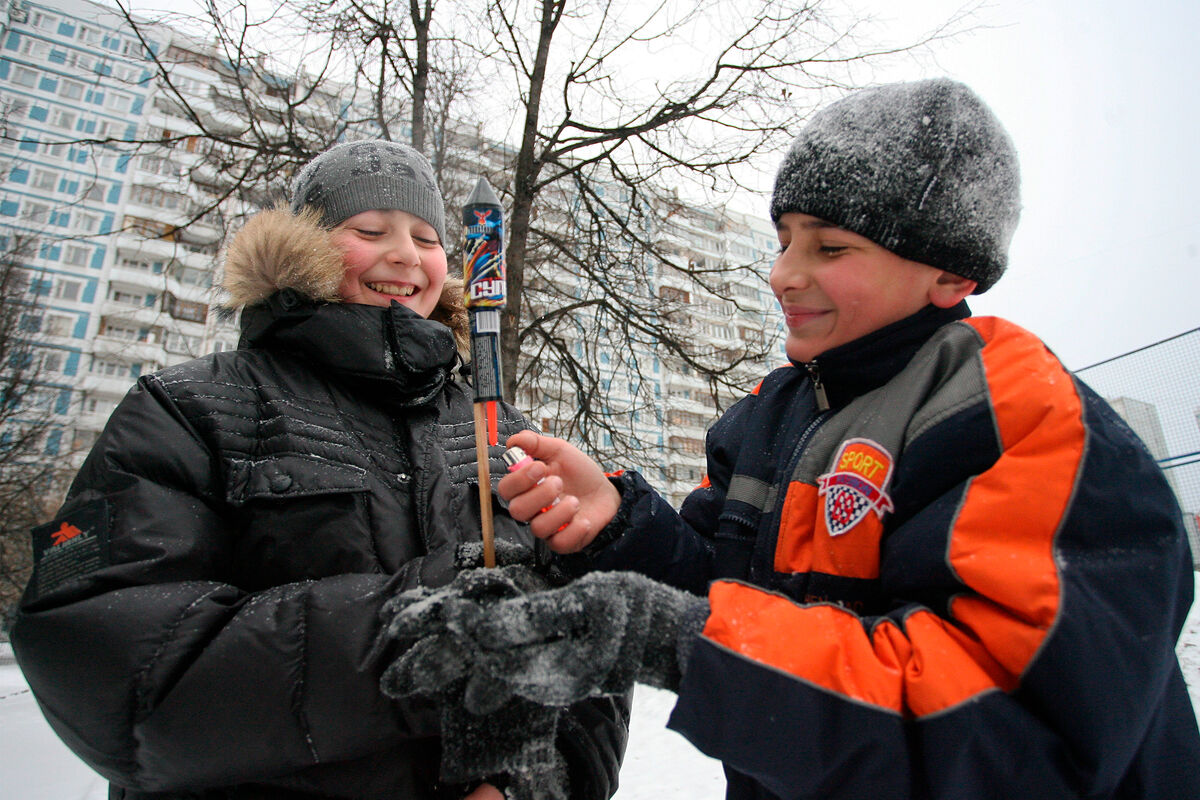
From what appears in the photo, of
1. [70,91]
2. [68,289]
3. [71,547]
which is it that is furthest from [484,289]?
[70,91]

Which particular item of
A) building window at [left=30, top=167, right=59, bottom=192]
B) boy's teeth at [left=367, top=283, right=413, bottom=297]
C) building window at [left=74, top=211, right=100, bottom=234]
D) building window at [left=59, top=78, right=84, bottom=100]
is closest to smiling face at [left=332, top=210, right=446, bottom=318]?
boy's teeth at [left=367, top=283, right=413, bottom=297]

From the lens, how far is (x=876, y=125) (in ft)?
4.55

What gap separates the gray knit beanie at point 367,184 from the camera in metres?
2.03

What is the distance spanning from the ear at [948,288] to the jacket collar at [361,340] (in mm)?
1215

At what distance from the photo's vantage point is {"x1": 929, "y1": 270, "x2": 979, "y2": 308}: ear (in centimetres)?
139

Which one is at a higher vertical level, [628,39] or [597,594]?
[628,39]

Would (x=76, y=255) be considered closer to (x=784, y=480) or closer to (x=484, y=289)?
(x=484, y=289)

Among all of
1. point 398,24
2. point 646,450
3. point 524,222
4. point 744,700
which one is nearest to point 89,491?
point 744,700

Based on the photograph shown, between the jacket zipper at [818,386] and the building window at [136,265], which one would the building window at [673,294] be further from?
the building window at [136,265]

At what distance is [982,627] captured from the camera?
911 mm

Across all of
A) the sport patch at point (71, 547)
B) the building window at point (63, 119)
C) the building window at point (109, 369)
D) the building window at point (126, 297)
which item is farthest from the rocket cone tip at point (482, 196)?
the building window at point (63, 119)

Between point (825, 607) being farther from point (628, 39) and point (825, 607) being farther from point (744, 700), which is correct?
point (628, 39)

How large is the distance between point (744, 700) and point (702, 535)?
73 cm

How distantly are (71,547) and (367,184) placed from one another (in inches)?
50.9
